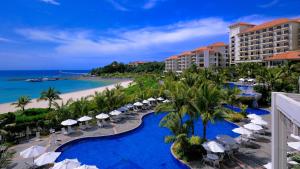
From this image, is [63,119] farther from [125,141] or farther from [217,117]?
[217,117]

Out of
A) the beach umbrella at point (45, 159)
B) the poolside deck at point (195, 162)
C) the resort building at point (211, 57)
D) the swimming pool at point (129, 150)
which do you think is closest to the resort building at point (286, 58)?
the resort building at point (211, 57)

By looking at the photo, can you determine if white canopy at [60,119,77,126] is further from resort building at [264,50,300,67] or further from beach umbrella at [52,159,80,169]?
resort building at [264,50,300,67]

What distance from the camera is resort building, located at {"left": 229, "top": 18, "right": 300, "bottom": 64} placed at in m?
70.5

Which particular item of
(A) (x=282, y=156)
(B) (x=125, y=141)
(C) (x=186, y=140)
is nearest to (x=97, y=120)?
(B) (x=125, y=141)

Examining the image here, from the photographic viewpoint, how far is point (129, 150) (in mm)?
17281

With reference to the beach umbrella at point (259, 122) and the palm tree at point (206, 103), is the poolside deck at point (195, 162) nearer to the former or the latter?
the beach umbrella at point (259, 122)

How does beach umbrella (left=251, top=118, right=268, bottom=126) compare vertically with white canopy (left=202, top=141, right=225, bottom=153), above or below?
above

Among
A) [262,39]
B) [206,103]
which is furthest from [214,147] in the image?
[262,39]

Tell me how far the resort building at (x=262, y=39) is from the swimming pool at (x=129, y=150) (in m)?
62.4

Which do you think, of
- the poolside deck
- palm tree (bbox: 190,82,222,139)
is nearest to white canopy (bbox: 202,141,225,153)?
the poolside deck

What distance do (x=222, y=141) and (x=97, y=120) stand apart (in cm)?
1301

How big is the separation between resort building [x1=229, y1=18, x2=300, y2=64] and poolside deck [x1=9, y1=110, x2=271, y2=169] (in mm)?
58468

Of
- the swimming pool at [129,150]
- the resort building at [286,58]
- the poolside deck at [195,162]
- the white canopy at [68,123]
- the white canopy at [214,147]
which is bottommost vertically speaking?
the swimming pool at [129,150]

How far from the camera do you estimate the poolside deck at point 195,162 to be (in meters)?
13.6
